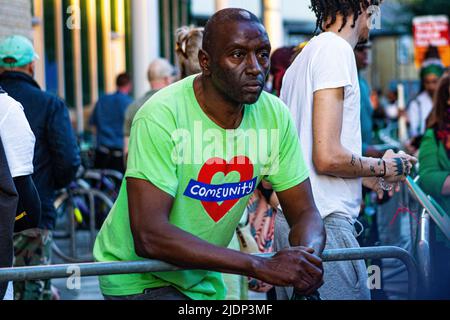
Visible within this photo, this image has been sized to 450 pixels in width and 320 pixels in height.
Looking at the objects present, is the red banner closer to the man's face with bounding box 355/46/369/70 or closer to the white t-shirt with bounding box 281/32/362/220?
the man's face with bounding box 355/46/369/70

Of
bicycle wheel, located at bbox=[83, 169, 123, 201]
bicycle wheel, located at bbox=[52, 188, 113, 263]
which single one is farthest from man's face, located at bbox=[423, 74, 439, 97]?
bicycle wheel, located at bbox=[52, 188, 113, 263]

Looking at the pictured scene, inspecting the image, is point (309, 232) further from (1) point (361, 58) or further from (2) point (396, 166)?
(1) point (361, 58)

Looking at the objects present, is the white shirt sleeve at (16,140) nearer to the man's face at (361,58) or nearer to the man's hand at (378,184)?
the man's hand at (378,184)

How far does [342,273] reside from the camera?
4.04 metres

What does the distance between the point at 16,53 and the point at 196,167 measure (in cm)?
353

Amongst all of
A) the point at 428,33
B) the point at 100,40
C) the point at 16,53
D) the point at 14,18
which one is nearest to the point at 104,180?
the point at 14,18

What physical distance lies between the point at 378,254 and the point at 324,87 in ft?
2.69

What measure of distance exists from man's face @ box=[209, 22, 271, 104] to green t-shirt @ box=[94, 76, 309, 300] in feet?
0.48

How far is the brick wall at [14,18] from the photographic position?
8.79 m

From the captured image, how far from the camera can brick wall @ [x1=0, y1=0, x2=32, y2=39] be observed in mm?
8785

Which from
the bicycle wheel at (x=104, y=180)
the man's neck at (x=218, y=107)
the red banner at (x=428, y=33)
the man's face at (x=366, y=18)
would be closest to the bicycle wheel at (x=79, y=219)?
the bicycle wheel at (x=104, y=180)
